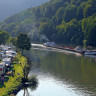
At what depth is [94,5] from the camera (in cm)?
14538

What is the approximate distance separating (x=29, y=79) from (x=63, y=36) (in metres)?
99.0

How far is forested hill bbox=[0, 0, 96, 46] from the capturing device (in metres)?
128

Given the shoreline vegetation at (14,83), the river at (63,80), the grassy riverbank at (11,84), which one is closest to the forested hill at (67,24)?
the river at (63,80)

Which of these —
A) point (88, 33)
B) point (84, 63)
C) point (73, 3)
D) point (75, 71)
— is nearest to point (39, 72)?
point (75, 71)

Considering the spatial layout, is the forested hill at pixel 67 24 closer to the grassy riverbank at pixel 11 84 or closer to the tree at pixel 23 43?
the tree at pixel 23 43

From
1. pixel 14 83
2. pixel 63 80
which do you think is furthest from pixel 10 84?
pixel 63 80

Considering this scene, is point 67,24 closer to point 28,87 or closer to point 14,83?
point 28,87

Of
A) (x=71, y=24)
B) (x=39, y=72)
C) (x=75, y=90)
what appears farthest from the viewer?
(x=71, y=24)

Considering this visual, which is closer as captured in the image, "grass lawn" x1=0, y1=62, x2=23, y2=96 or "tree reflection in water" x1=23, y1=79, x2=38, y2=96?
"grass lawn" x1=0, y1=62, x2=23, y2=96

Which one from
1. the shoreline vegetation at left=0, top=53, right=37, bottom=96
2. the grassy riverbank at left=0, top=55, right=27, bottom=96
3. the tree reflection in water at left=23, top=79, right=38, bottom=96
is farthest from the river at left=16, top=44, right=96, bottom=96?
the grassy riverbank at left=0, top=55, right=27, bottom=96

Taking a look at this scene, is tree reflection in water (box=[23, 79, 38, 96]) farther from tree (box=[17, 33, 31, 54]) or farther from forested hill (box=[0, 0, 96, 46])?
forested hill (box=[0, 0, 96, 46])

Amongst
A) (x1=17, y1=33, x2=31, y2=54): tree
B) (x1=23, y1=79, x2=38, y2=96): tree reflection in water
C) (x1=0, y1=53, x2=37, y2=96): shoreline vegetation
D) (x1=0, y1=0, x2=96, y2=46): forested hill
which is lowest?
(x1=23, y1=79, x2=38, y2=96): tree reflection in water

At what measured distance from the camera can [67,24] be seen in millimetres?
144875

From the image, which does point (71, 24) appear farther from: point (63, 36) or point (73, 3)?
point (73, 3)
